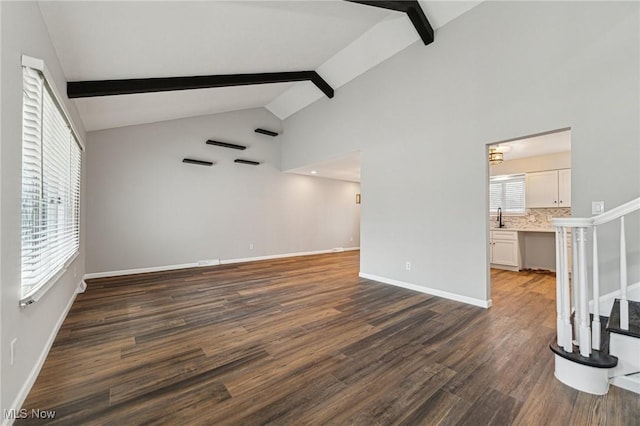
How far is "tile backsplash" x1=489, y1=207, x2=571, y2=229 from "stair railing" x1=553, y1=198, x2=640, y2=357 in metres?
4.46

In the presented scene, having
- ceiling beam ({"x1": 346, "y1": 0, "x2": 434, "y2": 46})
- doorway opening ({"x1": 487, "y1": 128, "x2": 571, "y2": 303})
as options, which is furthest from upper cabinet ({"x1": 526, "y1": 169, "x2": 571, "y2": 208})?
ceiling beam ({"x1": 346, "y1": 0, "x2": 434, "y2": 46})

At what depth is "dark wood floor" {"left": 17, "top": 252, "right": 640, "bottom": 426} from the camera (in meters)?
1.55

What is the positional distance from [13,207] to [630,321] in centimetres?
409

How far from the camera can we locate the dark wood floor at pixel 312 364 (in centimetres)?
155

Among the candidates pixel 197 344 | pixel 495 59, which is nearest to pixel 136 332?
pixel 197 344

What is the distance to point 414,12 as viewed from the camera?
133 inches

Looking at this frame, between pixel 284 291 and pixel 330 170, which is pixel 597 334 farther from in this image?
pixel 330 170

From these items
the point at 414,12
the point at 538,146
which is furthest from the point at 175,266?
the point at 538,146

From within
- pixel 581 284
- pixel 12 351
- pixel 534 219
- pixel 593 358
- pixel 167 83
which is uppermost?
pixel 167 83

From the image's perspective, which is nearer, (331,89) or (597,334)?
(597,334)

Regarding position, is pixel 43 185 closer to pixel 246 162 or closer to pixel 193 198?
pixel 193 198

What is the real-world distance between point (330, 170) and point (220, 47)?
406 centimetres

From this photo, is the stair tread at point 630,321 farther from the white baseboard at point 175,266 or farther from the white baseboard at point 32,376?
the white baseboard at point 175,266

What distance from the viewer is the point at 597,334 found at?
186 centimetres
